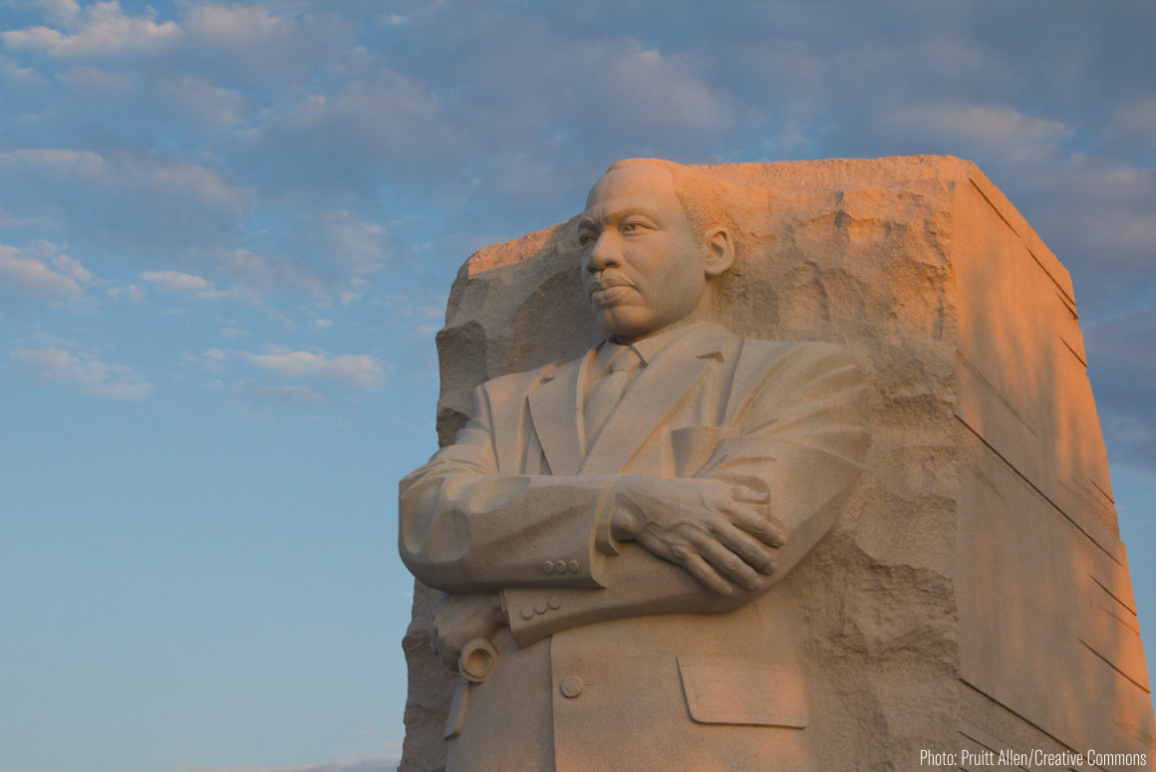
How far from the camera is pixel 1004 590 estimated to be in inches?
224

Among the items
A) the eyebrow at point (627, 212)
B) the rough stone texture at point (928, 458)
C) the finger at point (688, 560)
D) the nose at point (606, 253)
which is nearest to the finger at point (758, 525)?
the finger at point (688, 560)

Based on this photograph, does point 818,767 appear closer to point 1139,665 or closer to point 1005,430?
point 1005,430

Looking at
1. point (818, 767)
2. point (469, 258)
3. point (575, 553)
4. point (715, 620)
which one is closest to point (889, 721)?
point (818, 767)

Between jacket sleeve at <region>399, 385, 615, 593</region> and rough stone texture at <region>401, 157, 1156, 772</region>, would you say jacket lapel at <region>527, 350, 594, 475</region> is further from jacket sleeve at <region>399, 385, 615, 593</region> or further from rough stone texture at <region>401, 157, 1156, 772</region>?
rough stone texture at <region>401, 157, 1156, 772</region>

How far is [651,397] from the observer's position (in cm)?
562

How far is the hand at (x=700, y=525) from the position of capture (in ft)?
16.1

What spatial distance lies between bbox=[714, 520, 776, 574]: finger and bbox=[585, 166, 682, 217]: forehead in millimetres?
1633

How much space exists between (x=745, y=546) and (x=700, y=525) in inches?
7.5

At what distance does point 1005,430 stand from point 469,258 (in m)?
2.96

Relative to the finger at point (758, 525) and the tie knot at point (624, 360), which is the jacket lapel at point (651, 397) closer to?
the tie knot at point (624, 360)

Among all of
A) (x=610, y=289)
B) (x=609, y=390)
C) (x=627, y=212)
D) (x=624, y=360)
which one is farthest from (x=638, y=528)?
(x=627, y=212)

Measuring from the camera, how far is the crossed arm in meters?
4.94

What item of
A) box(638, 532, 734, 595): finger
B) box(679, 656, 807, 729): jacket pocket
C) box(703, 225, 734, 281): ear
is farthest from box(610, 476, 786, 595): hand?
box(703, 225, 734, 281): ear

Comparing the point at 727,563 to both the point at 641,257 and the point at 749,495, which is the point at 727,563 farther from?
the point at 641,257
